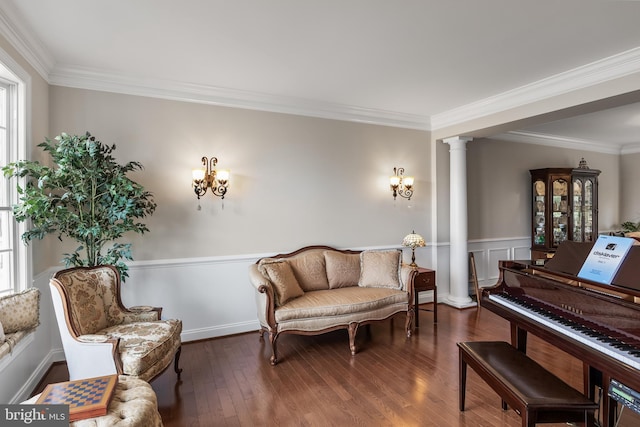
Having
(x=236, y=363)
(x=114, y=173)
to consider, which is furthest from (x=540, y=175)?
(x=114, y=173)

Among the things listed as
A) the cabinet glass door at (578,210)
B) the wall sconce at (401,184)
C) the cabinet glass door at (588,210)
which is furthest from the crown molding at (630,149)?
the wall sconce at (401,184)

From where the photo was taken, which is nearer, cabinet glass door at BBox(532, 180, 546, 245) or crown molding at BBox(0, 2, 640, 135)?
crown molding at BBox(0, 2, 640, 135)

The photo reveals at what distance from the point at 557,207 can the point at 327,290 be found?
→ 14.8ft

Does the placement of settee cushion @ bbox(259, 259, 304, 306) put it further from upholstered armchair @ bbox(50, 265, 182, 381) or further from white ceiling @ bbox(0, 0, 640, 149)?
white ceiling @ bbox(0, 0, 640, 149)

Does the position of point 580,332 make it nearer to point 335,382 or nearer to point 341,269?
point 335,382

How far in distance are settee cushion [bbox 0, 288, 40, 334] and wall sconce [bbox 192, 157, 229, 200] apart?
1603 millimetres

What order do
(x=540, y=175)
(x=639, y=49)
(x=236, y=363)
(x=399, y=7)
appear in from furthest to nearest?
(x=540, y=175) < (x=236, y=363) < (x=639, y=49) < (x=399, y=7)

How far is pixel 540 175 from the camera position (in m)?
5.64

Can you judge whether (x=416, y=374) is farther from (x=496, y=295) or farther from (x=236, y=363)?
(x=236, y=363)

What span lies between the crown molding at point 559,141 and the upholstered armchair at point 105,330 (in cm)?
545

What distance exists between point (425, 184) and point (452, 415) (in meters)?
3.27

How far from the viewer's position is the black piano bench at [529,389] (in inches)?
63.1

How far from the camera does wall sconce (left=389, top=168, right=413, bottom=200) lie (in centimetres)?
458

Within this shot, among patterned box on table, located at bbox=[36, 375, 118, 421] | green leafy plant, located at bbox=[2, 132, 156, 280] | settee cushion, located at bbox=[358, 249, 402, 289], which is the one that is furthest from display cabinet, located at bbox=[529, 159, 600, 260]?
patterned box on table, located at bbox=[36, 375, 118, 421]
